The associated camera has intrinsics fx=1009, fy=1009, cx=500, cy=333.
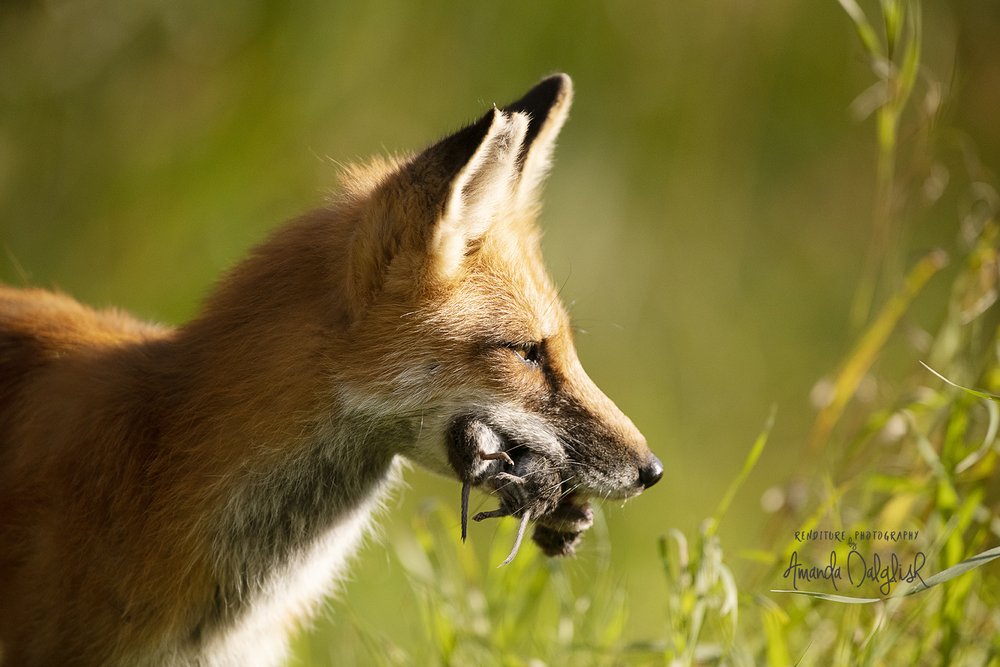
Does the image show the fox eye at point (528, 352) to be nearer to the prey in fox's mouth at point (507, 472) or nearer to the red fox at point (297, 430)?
the red fox at point (297, 430)

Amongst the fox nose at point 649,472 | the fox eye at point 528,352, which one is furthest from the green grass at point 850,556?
the fox eye at point 528,352

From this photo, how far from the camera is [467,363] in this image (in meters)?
3.57

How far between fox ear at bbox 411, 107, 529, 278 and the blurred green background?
134 inches

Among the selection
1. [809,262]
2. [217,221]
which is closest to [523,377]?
Answer: [217,221]

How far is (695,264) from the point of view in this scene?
10.0 m

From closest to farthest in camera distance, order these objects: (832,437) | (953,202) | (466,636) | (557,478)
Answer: (557,478) → (466,636) → (832,437) → (953,202)

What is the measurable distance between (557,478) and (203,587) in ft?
4.45

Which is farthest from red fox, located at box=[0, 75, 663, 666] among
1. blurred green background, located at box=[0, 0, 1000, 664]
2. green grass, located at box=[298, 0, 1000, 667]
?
blurred green background, located at box=[0, 0, 1000, 664]

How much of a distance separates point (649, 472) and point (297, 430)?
1.26 metres

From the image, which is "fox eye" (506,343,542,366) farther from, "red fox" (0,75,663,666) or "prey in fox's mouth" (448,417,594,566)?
"prey in fox's mouth" (448,417,594,566)

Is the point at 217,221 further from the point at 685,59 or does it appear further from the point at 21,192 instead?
the point at 685,59

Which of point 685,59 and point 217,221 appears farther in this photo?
point 685,59

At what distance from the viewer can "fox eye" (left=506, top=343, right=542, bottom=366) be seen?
3645 mm

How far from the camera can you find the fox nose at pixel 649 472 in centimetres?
362
